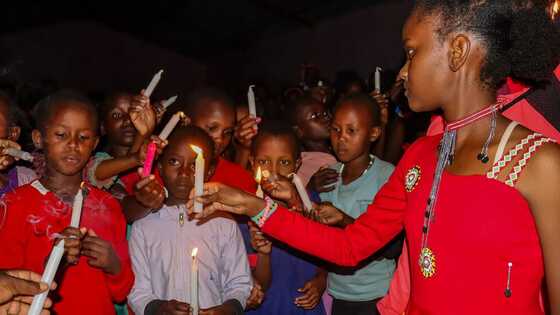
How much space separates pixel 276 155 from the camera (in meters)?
3.22

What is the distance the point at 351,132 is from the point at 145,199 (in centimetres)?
134

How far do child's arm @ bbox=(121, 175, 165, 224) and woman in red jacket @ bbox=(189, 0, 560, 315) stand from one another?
4.18 ft

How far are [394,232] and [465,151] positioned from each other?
493mm

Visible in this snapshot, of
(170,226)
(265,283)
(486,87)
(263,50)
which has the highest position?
(263,50)

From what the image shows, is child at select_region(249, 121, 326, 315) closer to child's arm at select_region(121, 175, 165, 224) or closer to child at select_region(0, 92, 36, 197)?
child's arm at select_region(121, 175, 165, 224)

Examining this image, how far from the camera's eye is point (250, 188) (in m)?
3.35

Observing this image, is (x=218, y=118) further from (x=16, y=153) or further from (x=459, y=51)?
(x=459, y=51)

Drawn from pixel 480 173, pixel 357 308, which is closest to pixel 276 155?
pixel 357 308

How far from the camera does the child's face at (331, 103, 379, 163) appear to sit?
3322 millimetres

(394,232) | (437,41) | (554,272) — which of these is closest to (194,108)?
(394,232)

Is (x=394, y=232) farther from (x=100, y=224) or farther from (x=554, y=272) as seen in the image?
(x=100, y=224)

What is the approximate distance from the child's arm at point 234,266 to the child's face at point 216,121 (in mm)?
824

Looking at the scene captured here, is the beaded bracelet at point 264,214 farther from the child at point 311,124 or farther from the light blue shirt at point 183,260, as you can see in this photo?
the child at point 311,124

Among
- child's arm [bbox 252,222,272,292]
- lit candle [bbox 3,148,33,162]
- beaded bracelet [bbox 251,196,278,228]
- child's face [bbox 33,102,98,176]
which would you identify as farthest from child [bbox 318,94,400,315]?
lit candle [bbox 3,148,33,162]
